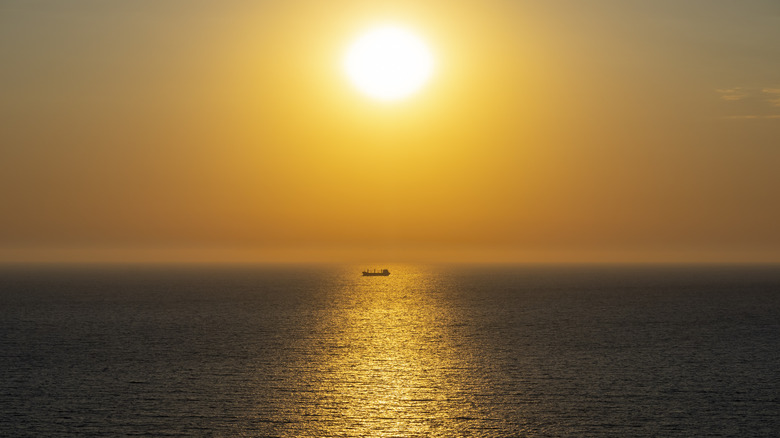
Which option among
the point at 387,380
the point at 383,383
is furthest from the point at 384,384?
the point at 387,380

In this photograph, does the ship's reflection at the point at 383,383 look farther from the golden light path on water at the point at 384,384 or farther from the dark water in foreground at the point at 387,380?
the dark water in foreground at the point at 387,380

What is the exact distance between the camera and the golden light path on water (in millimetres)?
73312

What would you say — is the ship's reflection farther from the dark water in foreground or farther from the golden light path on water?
the dark water in foreground

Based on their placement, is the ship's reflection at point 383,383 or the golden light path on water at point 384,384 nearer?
the golden light path on water at point 384,384

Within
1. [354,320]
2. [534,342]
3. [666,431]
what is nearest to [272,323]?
[354,320]

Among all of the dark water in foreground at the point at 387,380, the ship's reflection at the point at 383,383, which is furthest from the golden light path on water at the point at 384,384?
the dark water in foreground at the point at 387,380

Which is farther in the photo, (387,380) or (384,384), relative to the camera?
(387,380)

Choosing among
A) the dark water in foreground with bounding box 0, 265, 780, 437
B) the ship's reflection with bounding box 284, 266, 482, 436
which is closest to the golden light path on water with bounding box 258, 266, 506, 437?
the ship's reflection with bounding box 284, 266, 482, 436

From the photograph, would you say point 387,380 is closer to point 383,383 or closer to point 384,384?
point 383,383

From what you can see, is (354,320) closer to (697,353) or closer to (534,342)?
(534,342)

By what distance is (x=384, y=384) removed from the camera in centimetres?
9344

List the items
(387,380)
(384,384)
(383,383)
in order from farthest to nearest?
1. (387,380)
2. (383,383)
3. (384,384)

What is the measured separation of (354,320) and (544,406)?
349 feet

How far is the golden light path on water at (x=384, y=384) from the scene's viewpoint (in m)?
73.3
